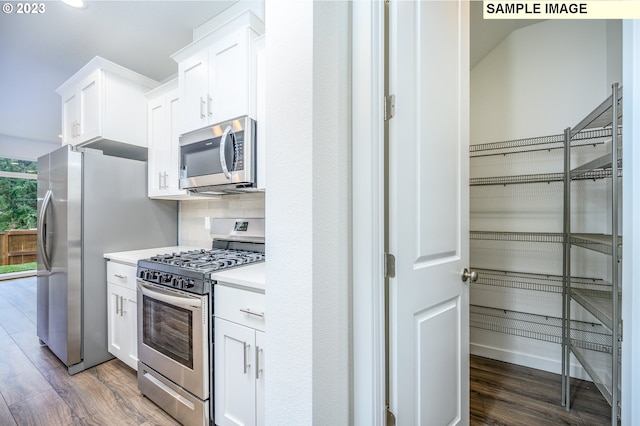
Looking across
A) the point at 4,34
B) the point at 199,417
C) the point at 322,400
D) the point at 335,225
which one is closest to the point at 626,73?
the point at 335,225

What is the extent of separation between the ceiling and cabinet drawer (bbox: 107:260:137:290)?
1931 mm

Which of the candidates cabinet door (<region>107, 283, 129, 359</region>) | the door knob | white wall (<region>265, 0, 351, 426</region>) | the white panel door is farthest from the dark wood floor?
white wall (<region>265, 0, 351, 426</region>)

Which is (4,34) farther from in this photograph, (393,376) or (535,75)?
(535,75)

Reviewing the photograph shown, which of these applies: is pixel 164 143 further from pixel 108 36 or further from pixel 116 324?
pixel 116 324

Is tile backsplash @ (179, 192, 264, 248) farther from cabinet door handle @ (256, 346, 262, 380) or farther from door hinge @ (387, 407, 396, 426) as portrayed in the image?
door hinge @ (387, 407, 396, 426)

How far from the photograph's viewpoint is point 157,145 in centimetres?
252

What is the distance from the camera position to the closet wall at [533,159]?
1966 mm

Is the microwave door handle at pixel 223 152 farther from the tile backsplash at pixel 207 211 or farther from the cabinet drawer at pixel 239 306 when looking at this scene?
the cabinet drawer at pixel 239 306

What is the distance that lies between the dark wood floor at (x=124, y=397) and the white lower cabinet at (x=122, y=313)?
0.18 meters

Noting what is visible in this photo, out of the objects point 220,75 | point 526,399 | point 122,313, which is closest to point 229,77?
point 220,75

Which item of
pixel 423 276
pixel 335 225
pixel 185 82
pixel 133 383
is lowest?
pixel 133 383

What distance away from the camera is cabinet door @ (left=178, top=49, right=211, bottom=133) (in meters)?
2.02

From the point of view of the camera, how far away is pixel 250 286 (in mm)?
1323

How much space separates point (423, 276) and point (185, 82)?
87.3 inches
